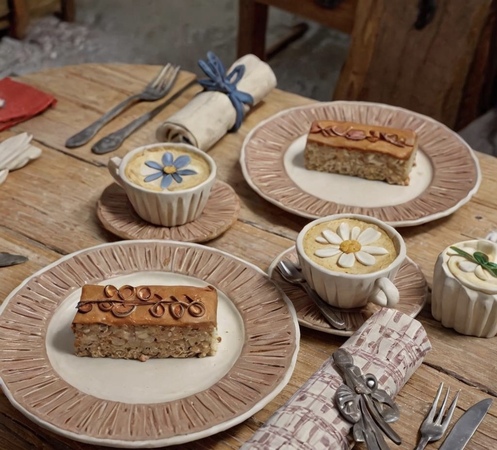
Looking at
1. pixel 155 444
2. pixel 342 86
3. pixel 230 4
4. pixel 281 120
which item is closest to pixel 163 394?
pixel 155 444

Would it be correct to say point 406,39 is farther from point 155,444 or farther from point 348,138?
point 155,444

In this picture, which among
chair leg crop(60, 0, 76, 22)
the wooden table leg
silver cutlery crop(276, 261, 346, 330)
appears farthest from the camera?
chair leg crop(60, 0, 76, 22)

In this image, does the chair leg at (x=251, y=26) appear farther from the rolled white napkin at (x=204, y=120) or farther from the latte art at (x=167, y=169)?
the latte art at (x=167, y=169)

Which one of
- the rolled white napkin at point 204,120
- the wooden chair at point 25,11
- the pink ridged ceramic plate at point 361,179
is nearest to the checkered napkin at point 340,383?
the pink ridged ceramic plate at point 361,179

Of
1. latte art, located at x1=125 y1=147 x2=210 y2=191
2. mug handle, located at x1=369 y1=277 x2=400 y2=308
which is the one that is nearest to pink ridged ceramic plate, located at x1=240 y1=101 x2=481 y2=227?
latte art, located at x1=125 y1=147 x2=210 y2=191

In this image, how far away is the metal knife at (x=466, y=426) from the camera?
3.11ft

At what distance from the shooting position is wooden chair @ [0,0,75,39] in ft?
11.8

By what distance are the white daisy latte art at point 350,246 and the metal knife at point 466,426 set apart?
0.24 meters

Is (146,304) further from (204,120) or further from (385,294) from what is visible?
(204,120)

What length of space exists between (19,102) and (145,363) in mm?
852

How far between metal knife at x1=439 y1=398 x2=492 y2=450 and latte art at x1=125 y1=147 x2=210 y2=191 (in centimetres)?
60

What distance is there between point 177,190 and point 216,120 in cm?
31

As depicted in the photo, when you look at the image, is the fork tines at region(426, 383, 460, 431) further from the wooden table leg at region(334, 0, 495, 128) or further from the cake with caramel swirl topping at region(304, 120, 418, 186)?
the wooden table leg at region(334, 0, 495, 128)

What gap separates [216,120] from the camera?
1.55 metres
